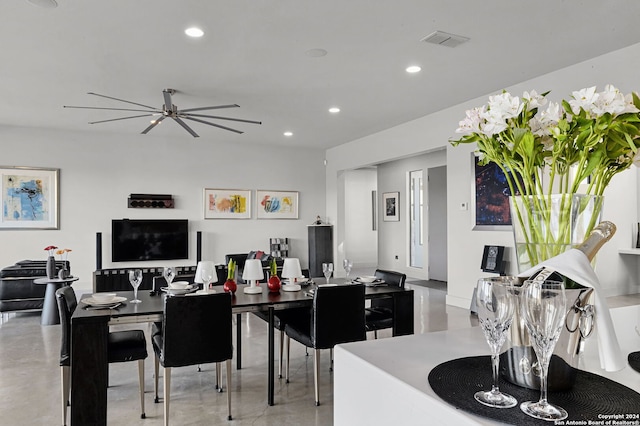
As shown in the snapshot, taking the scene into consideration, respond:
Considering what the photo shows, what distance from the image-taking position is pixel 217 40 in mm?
3953

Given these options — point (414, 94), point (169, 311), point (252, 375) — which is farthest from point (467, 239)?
point (169, 311)

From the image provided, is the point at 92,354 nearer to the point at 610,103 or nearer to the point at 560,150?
the point at 560,150

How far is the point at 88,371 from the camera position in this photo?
2.40m

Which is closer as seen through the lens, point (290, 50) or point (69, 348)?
point (69, 348)

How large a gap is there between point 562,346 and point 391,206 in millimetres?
9423

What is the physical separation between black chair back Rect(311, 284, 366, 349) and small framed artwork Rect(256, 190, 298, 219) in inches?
254

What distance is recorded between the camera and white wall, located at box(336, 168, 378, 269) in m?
11.8

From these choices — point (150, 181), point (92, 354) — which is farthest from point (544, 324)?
point (150, 181)

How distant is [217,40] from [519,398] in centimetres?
390

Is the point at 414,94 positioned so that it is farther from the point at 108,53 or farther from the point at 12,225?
the point at 12,225

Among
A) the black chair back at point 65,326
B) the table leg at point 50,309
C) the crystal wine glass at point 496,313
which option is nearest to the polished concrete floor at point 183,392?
the black chair back at point 65,326

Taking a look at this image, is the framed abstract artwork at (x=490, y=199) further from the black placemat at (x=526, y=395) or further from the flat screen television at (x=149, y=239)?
the flat screen television at (x=149, y=239)

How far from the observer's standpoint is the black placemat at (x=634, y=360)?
109 cm

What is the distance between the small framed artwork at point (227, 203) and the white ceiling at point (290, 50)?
282cm
